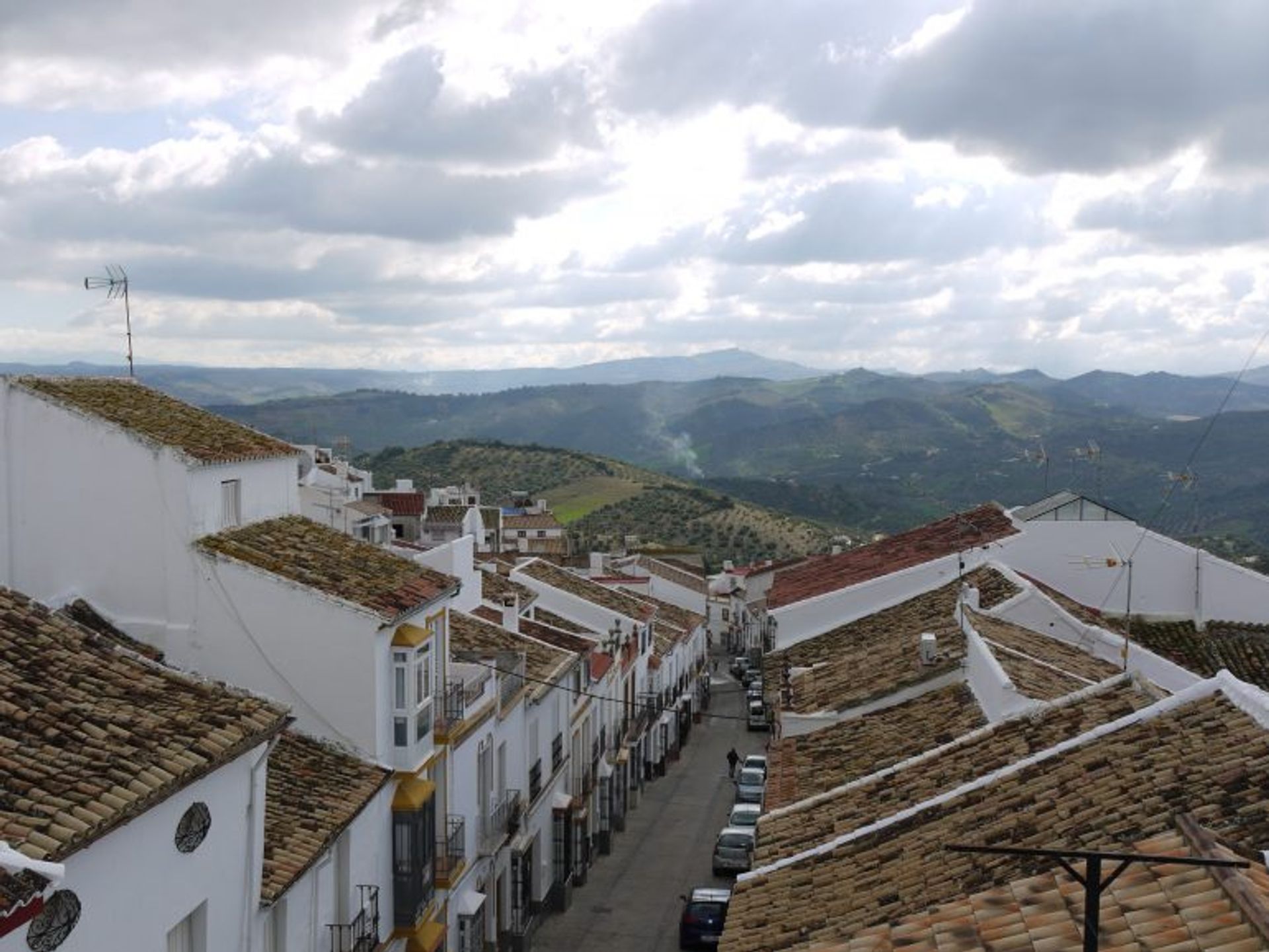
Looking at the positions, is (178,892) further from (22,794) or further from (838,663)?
(838,663)

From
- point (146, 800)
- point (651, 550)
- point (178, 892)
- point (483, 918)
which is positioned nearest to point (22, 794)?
point (146, 800)

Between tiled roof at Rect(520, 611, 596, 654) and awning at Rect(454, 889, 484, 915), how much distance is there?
10394mm

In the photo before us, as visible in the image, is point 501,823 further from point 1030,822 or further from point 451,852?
point 1030,822

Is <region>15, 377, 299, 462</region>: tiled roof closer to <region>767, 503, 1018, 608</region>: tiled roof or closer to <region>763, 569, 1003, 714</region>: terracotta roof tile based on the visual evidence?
<region>763, 569, 1003, 714</region>: terracotta roof tile

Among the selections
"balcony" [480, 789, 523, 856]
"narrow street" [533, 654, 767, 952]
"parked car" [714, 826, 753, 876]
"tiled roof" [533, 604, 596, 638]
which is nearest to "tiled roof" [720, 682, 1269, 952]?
"balcony" [480, 789, 523, 856]

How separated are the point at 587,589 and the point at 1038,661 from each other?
83.6ft

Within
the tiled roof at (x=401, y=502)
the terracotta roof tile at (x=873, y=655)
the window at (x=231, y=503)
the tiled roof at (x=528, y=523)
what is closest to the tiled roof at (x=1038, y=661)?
the terracotta roof tile at (x=873, y=655)

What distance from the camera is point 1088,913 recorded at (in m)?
6.42

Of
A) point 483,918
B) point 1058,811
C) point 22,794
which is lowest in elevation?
point 483,918

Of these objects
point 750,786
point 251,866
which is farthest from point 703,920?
point 251,866

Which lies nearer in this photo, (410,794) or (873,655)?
(410,794)

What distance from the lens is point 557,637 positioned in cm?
3297

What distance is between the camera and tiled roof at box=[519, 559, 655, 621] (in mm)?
42156

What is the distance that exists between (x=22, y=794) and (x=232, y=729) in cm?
244
